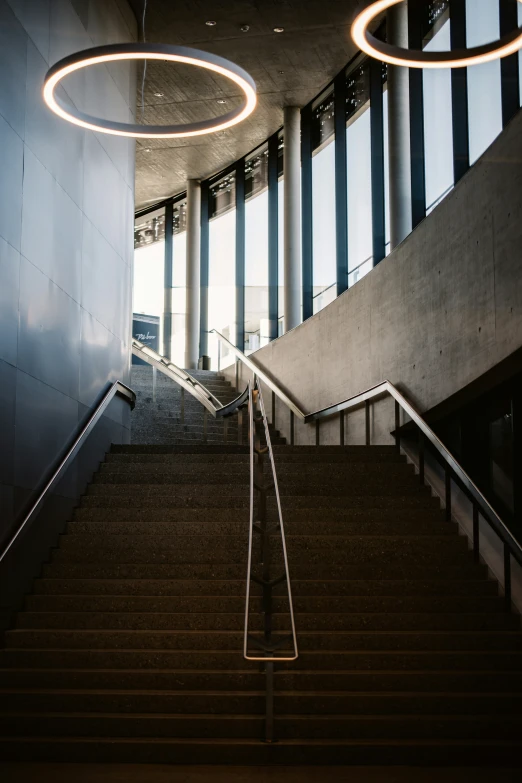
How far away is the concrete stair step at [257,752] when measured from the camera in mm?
5312

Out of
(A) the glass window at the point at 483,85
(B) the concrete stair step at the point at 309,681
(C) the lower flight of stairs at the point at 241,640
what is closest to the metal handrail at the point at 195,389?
(C) the lower flight of stairs at the point at 241,640

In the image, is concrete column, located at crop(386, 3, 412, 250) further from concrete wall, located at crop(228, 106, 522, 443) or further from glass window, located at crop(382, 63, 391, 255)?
concrete wall, located at crop(228, 106, 522, 443)

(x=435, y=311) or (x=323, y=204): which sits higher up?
(x=323, y=204)

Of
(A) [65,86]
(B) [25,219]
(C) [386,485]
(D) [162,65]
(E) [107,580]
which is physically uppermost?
(D) [162,65]

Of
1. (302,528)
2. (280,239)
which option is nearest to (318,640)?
(302,528)

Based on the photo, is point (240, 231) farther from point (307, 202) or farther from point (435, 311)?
point (435, 311)

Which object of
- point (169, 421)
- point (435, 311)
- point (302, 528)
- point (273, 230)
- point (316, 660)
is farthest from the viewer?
point (273, 230)

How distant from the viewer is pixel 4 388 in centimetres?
681

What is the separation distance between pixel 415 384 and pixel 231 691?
496 centimetres

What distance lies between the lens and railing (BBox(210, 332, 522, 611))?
6797 mm

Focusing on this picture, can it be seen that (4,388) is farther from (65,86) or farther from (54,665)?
(65,86)

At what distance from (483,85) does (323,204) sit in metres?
6.92

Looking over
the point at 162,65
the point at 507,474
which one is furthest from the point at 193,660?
the point at 162,65

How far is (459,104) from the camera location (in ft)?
34.9
